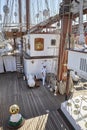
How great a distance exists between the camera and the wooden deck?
5965 mm

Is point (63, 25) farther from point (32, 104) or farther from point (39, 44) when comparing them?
point (32, 104)

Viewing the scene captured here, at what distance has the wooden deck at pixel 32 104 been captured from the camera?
235 inches

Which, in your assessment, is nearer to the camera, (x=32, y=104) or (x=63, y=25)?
(x=32, y=104)

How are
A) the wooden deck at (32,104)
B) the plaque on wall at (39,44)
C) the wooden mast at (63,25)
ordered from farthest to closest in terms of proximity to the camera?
the plaque on wall at (39,44), the wooden mast at (63,25), the wooden deck at (32,104)

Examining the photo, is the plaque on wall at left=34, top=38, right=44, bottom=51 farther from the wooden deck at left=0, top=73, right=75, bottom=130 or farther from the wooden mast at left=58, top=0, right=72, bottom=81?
the wooden mast at left=58, top=0, right=72, bottom=81

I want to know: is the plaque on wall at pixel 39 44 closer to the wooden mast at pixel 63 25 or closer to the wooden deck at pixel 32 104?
the wooden deck at pixel 32 104

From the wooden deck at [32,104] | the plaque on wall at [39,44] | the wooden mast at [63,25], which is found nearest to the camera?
the wooden deck at [32,104]

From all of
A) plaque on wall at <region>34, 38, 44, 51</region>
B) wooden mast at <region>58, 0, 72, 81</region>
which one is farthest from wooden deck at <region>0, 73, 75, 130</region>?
plaque on wall at <region>34, 38, 44, 51</region>

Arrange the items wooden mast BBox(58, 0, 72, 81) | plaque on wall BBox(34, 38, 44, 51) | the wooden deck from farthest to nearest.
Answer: plaque on wall BBox(34, 38, 44, 51) → wooden mast BBox(58, 0, 72, 81) → the wooden deck

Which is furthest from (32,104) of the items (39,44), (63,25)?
(39,44)

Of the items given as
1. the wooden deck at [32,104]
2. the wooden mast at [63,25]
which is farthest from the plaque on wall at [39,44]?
the wooden mast at [63,25]

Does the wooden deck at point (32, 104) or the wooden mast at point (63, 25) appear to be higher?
the wooden mast at point (63, 25)

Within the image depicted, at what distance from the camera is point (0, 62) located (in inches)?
511

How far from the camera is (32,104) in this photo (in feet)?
24.9
